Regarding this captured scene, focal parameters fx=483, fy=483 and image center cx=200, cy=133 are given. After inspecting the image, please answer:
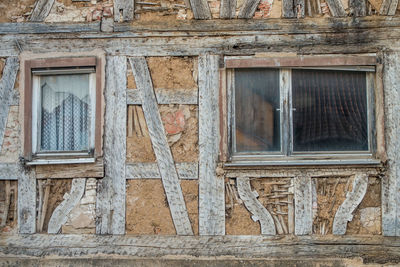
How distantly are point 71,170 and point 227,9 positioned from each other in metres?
2.62

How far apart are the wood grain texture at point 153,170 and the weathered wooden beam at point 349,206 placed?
5.48 feet

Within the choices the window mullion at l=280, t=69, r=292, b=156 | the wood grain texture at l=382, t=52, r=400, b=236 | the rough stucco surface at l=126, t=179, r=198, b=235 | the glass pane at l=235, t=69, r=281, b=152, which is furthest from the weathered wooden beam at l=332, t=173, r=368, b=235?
the rough stucco surface at l=126, t=179, r=198, b=235

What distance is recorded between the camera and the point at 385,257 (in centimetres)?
546

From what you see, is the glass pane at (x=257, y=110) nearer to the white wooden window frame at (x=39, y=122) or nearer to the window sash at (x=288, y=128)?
the window sash at (x=288, y=128)

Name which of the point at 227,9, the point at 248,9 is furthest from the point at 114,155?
the point at 248,9

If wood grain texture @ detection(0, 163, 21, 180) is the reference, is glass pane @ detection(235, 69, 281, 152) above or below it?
above

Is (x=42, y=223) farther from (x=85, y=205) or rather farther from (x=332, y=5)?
(x=332, y=5)

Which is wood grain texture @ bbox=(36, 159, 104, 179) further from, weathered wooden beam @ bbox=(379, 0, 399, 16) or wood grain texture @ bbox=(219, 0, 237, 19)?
weathered wooden beam @ bbox=(379, 0, 399, 16)

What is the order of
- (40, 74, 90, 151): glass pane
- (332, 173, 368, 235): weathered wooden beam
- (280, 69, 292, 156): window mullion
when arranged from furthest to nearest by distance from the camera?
(40, 74, 90, 151): glass pane
(280, 69, 292, 156): window mullion
(332, 173, 368, 235): weathered wooden beam

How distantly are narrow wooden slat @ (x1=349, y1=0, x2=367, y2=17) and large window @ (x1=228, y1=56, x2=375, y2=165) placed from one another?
2.03ft

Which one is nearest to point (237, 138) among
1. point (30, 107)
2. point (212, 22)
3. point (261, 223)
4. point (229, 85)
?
point (229, 85)

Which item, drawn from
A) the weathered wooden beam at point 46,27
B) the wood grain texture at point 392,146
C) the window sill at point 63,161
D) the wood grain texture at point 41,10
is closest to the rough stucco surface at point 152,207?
the window sill at point 63,161

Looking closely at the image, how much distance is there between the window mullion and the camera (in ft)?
18.6

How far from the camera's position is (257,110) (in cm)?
575
